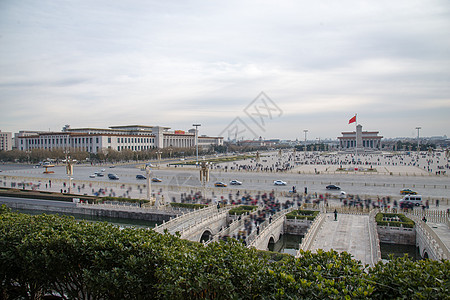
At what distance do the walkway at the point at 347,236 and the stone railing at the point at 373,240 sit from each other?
0.27 meters

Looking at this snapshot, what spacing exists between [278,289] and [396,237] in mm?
18175

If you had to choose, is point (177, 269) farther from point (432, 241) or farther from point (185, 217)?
point (185, 217)

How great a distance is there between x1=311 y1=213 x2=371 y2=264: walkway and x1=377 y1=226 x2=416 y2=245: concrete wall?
1.12 meters

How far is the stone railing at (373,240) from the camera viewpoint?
15.4 m

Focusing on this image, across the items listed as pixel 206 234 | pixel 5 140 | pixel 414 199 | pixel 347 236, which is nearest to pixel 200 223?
pixel 206 234

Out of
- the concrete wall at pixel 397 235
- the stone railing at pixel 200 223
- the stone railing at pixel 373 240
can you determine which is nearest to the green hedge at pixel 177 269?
the stone railing at pixel 200 223

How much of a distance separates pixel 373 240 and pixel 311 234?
3381 millimetres

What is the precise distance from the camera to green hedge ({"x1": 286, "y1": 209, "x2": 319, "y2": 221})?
2342 cm

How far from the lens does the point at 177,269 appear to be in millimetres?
7496

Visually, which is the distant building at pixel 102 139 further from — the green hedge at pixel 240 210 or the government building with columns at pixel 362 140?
the government building with columns at pixel 362 140

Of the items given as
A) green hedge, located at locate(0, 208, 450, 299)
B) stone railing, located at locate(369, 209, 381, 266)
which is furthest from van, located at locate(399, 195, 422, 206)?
green hedge, located at locate(0, 208, 450, 299)

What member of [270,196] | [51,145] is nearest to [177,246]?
[270,196]

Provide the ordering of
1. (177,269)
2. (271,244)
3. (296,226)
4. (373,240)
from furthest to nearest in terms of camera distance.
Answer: (296,226) < (271,244) < (373,240) < (177,269)

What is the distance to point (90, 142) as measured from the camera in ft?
283
